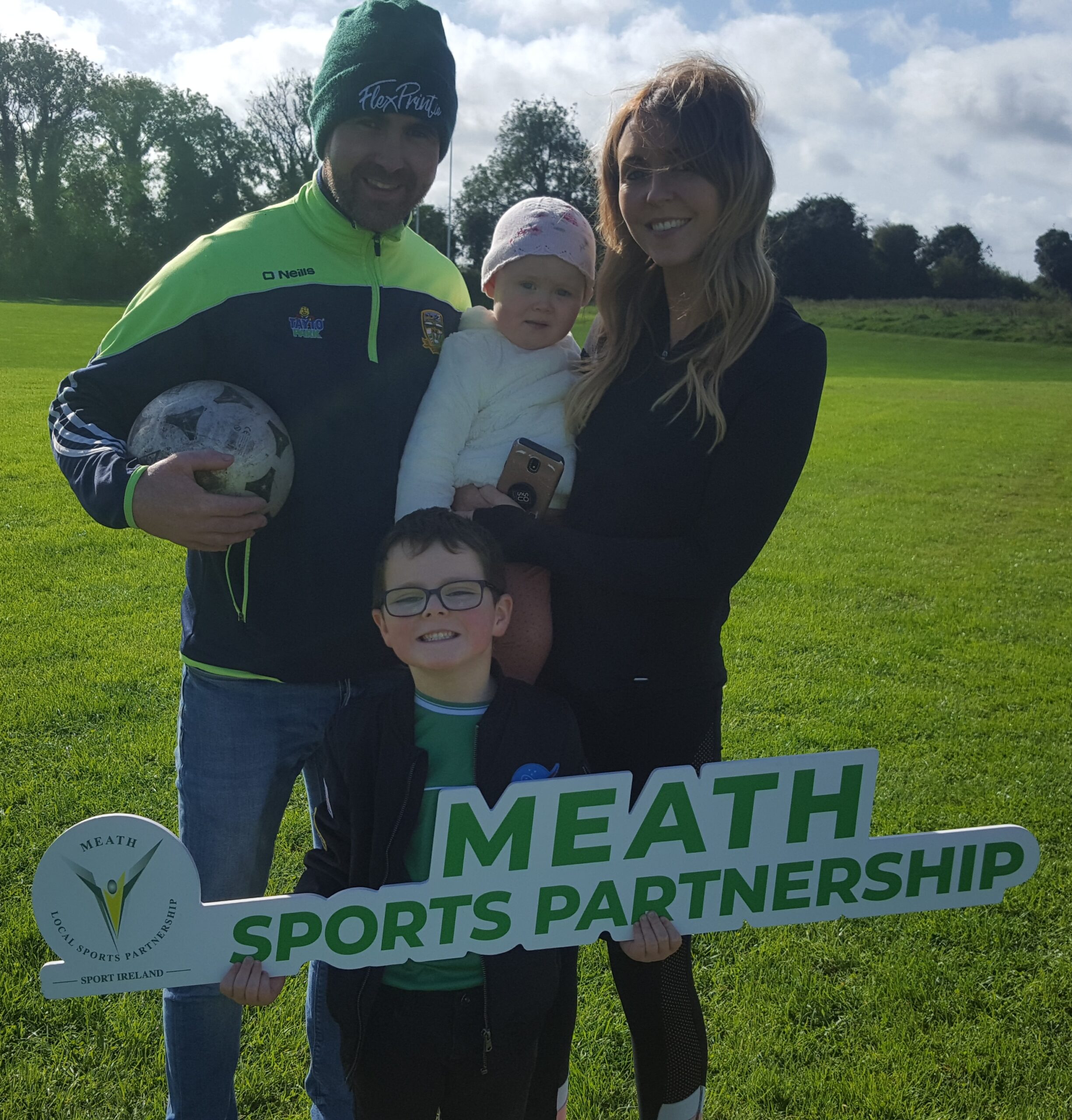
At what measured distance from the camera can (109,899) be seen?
1737mm

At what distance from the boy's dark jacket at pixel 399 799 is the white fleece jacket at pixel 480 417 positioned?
53cm

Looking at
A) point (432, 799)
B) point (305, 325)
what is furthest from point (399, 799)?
point (305, 325)

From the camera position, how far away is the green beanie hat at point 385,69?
2395 millimetres

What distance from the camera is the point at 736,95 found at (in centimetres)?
221

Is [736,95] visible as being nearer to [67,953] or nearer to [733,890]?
[733,890]

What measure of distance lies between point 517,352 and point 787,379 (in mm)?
733

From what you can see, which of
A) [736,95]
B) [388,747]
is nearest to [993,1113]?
[388,747]

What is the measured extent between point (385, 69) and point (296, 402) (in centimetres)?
87

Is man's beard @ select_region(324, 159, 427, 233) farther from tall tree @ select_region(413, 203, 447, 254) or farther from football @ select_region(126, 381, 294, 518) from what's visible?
tall tree @ select_region(413, 203, 447, 254)

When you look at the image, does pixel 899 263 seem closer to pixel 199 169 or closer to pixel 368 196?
pixel 199 169

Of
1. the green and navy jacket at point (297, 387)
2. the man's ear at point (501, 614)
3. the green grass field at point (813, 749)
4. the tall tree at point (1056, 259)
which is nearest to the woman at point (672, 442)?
the man's ear at point (501, 614)

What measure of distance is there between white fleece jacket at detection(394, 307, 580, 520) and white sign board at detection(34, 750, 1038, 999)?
0.86 meters

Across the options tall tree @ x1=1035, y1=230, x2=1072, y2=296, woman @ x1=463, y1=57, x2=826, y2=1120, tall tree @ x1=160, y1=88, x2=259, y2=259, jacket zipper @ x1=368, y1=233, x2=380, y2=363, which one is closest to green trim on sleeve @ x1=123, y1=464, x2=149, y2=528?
jacket zipper @ x1=368, y1=233, x2=380, y2=363

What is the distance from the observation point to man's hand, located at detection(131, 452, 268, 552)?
2090mm
